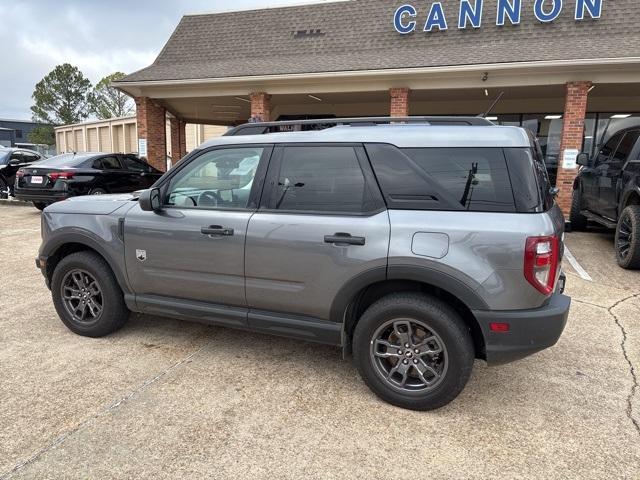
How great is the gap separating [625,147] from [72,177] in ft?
33.1

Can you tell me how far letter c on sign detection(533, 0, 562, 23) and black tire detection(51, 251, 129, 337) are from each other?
11328 millimetres

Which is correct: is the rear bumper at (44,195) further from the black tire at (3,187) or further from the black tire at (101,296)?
the black tire at (101,296)

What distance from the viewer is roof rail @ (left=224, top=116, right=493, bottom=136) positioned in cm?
309

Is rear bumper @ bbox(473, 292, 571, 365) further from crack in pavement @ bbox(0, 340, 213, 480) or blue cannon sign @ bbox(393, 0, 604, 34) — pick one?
blue cannon sign @ bbox(393, 0, 604, 34)

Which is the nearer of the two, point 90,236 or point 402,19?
point 90,236

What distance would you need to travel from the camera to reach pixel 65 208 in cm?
404

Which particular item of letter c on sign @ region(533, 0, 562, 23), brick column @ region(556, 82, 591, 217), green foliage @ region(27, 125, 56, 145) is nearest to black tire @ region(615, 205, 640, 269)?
brick column @ region(556, 82, 591, 217)

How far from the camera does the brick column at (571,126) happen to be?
32.4 ft

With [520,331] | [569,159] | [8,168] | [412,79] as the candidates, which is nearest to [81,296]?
[520,331]

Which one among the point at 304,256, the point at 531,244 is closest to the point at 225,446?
the point at 304,256

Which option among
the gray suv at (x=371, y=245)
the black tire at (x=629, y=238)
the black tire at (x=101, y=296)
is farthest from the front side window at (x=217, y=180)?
the black tire at (x=629, y=238)

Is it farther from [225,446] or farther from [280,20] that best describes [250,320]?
[280,20]

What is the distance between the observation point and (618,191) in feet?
22.6

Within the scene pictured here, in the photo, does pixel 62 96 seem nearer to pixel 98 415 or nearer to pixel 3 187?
pixel 3 187
